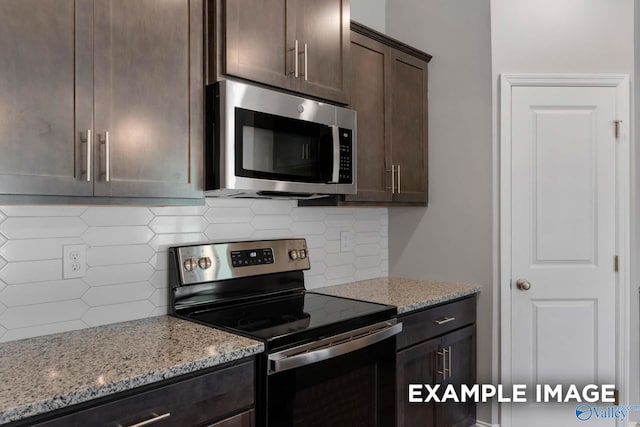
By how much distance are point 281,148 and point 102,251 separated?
2.54 ft

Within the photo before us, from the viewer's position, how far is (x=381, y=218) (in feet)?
9.90

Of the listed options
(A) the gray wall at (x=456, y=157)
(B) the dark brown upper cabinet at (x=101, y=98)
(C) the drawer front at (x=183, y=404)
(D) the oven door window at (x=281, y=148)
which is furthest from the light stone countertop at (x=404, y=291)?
(B) the dark brown upper cabinet at (x=101, y=98)

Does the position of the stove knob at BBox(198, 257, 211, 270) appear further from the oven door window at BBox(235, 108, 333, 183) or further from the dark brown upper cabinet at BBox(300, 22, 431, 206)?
the dark brown upper cabinet at BBox(300, 22, 431, 206)

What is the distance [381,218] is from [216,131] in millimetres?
1570

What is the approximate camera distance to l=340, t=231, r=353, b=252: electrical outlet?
272cm

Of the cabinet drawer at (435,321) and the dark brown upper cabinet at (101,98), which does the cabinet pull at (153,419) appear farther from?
the cabinet drawer at (435,321)

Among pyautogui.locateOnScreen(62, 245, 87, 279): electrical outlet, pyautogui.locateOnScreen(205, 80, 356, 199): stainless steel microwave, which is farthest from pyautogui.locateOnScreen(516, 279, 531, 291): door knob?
pyautogui.locateOnScreen(62, 245, 87, 279): electrical outlet

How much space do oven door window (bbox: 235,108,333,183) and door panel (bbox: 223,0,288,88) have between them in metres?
0.16

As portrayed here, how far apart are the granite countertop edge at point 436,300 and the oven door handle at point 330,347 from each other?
0.10m

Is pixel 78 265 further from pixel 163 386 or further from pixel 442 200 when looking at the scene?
pixel 442 200

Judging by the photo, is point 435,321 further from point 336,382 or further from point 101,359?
point 101,359

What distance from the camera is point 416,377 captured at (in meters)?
2.24

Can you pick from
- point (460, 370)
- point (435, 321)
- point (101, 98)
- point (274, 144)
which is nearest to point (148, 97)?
point (101, 98)

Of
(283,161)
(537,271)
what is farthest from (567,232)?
(283,161)
